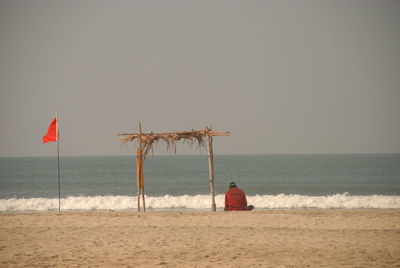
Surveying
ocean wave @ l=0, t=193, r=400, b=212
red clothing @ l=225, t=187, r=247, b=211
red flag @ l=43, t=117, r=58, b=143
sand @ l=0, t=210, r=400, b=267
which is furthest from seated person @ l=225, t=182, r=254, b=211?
ocean wave @ l=0, t=193, r=400, b=212

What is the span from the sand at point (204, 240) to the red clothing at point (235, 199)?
53 centimetres

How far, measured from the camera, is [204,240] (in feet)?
31.0

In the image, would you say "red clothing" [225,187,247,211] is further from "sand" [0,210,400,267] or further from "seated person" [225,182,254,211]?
"sand" [0,210,400,267]

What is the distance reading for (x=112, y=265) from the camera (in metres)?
7.50

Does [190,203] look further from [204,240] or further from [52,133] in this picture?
[204,240]

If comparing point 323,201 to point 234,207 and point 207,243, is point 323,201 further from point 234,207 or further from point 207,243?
point 207,243

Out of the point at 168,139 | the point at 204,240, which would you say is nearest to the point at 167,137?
the point at 168,139

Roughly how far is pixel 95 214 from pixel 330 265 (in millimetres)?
8613

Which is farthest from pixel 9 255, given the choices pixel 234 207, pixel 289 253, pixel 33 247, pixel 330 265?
pixel 234 207

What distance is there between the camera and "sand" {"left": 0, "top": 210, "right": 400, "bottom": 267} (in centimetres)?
771

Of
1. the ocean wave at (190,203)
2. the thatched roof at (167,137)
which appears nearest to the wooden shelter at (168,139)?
the thatched roof at (167,137)

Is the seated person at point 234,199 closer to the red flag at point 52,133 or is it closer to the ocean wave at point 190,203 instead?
the red flag at point 52,133

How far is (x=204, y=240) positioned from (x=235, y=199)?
4.34 meters

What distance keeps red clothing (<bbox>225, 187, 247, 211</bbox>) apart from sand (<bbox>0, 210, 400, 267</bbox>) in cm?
53
